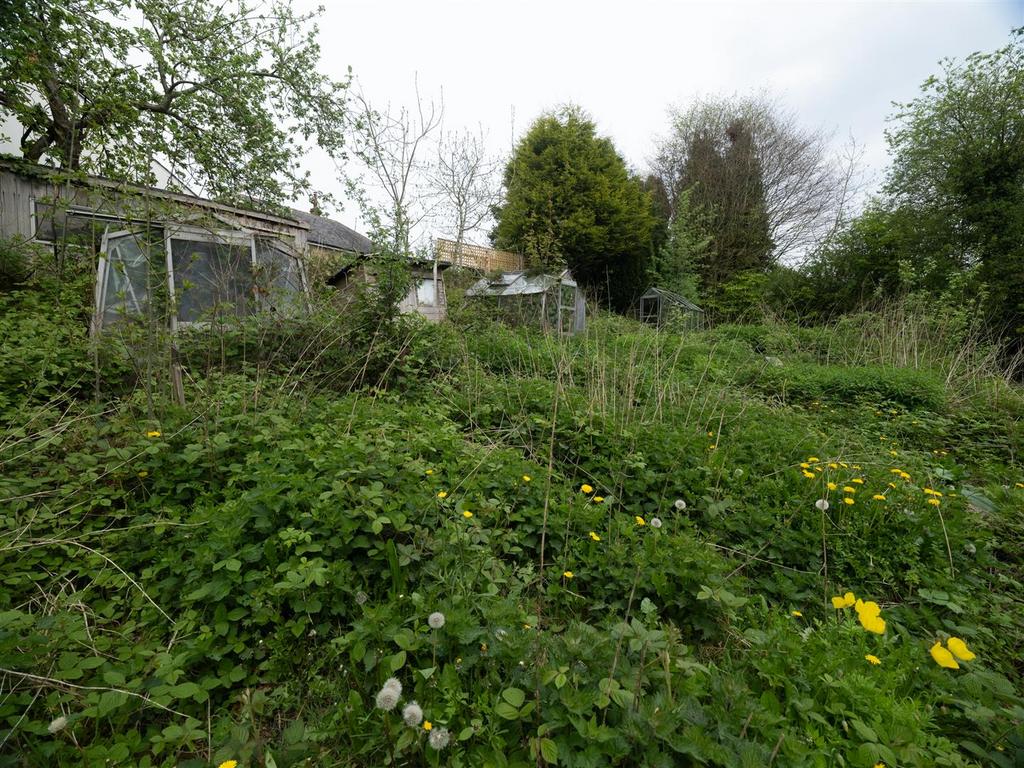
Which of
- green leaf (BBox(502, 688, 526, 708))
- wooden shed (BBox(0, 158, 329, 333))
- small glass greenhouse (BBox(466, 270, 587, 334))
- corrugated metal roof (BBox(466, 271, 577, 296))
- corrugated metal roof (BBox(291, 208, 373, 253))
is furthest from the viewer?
corrugated metal roof (BBox(291, 208, 373, 253))

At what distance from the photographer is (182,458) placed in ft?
6.32

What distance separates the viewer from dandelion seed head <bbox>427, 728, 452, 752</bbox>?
2.96ft

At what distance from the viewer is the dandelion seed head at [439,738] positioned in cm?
90

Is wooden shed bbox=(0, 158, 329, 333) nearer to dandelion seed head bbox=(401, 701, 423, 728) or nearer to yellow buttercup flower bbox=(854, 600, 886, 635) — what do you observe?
dandelion seed head bbox=(401, 701, 423, 728)

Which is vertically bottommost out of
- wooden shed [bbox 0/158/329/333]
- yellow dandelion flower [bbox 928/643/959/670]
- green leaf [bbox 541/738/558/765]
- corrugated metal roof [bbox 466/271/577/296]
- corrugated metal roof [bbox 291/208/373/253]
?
green leaf [bbox 541/738/558/765]

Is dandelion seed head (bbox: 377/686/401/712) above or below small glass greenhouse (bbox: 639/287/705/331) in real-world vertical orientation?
below

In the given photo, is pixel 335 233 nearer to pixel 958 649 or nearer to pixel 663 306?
pixel 663 306

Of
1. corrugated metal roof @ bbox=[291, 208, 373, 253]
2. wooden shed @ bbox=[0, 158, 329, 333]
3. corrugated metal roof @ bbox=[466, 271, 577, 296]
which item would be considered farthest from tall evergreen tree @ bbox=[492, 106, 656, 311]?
wooden shed @ bbox=[0, 158, 329, 333]

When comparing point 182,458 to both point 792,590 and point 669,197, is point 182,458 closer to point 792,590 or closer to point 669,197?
point 792,590

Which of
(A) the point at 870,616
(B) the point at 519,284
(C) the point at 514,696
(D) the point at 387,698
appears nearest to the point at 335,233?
(B) the point at 519,284

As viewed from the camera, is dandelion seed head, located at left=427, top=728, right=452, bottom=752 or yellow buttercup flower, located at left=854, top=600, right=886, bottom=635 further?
yellow buttercup flower, located at left=854, top=600, right=886, bottom=635

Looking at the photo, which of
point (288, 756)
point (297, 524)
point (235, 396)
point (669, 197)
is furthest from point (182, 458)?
point (669, 197)

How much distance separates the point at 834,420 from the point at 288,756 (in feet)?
15.5

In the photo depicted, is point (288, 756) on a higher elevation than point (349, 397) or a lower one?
lower
